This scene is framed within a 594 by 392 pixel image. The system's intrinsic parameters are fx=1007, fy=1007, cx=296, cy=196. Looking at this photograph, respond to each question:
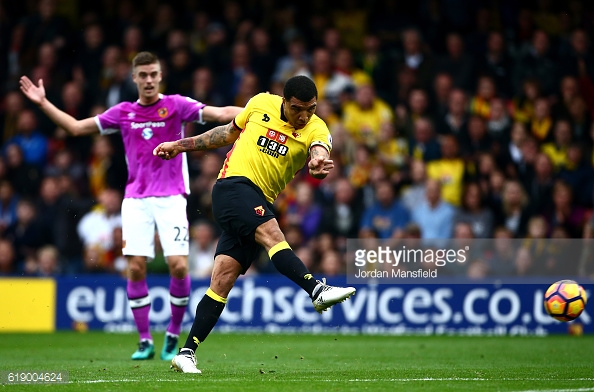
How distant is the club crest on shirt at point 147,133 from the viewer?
10.6 m

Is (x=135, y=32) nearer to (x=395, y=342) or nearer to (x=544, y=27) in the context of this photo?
(x=544, y=27)

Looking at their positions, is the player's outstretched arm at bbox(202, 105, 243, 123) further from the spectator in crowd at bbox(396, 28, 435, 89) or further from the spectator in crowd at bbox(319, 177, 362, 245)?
the spectator in crowd at bbox(396, 28, 435, 89)

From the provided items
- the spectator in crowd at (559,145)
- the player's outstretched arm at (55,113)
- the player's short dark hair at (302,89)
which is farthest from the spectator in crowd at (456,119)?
the player's short dark hair at (302,89)

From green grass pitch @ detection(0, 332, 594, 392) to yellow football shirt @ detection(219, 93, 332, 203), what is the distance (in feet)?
5.64

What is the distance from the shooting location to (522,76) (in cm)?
1756

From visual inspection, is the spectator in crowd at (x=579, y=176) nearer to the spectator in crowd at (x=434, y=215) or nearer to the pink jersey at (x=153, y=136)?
the spectator in crowd at (x=434, y=215)

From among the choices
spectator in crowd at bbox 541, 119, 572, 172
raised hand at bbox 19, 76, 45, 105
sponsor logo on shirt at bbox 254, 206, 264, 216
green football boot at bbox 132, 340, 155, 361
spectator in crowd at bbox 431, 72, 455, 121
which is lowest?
green football boot at bbox 132, 340, 155, 361

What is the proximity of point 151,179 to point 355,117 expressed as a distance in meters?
7.20

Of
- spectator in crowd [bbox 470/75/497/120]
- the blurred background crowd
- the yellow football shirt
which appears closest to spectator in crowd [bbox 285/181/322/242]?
the blurred background crowd

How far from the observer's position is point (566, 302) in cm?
1002

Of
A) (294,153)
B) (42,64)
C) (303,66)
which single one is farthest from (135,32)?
(294,153)

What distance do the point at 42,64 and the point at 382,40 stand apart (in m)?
6.59

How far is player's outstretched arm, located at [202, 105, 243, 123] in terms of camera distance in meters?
10.1

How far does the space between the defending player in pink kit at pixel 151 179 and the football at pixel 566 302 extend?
12.3 feet
